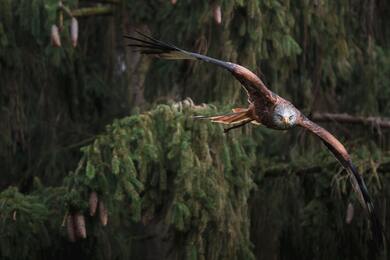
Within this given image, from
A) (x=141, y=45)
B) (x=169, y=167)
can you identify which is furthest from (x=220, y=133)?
(x=141, y=45)

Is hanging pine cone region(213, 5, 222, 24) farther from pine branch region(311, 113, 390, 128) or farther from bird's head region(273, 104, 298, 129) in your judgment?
pine branch region(311, 113, 390, 128)

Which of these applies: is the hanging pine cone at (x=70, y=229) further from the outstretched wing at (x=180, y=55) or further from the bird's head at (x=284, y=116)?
the bird's head at (x=284, y=116)

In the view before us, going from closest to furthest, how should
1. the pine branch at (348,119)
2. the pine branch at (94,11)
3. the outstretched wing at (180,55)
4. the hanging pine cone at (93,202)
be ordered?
the outstretched wing at (180,55) < the hanging pine cone at (93,202) < the pine branch at (348,119) < the pine branch at (94,11)

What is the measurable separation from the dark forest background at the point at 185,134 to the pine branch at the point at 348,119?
2cm

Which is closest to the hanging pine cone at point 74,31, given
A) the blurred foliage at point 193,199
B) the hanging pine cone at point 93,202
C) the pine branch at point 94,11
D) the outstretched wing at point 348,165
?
the blurred foliage at point 193,199

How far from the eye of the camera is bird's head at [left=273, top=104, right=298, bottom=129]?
8.90 metres

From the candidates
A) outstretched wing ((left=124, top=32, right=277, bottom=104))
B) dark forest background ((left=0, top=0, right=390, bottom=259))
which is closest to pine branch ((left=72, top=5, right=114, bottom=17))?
dark forest background ((left=0, top=0, right=390, bottom=259))

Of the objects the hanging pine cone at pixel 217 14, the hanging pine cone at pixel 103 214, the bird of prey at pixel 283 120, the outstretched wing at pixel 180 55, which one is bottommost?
the hanging pine cone at pixel 103 214

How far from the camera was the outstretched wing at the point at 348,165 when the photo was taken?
29.0 ft

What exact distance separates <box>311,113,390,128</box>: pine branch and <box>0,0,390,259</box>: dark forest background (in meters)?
0.02

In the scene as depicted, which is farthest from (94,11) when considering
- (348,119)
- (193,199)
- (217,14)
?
(193,199)

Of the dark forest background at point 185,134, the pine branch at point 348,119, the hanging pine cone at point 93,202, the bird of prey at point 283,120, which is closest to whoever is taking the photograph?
the hanging pine cone at point 93,202

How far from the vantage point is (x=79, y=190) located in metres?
8.71

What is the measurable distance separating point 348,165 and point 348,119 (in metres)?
1.66
